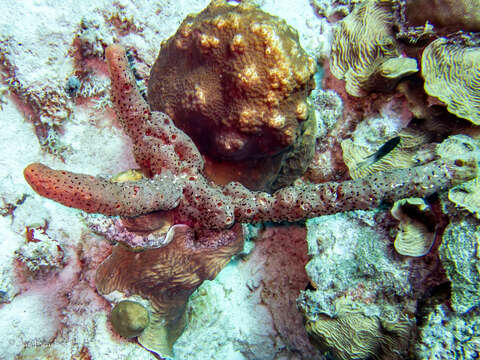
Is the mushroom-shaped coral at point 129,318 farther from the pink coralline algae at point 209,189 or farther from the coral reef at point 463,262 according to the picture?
the coral reef at point 463,262

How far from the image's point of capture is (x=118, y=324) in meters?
2.22

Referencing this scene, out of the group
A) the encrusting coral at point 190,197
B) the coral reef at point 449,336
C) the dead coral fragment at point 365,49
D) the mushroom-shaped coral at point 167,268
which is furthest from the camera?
the dead coral fragment at point 365,49

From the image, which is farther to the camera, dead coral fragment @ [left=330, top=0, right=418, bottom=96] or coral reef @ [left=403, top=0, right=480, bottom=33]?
dead coral fragment @ [left=330, top=0, right=418, bottom=96]

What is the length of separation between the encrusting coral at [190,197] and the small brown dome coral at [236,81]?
0.96 feet

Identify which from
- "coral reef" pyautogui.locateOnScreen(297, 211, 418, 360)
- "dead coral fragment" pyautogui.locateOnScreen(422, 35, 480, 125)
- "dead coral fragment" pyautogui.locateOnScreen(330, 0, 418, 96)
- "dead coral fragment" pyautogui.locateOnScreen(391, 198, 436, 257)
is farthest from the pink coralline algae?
"dead coral fragment" pyautogui.locateOnScreen(330, 0, 418, 96)

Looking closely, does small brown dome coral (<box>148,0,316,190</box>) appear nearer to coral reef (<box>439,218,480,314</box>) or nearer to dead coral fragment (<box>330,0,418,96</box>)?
dead coral fragment (<box>330,0,418,96</box>)

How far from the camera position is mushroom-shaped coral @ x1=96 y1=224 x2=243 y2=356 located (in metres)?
2.15

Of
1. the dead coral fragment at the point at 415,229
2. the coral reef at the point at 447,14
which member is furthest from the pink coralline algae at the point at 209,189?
the coral reef at the point at 447,14

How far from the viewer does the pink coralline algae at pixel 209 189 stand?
1906mm

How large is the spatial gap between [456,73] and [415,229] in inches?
57.7

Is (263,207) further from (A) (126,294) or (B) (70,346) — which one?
(B) (70,346)

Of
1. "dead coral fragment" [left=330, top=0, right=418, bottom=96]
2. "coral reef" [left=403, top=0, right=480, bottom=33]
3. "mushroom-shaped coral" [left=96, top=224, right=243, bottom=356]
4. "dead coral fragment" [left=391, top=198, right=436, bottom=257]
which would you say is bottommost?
"mushroom-shaped coral" [left=96, top=224, right=243, bottom=356]

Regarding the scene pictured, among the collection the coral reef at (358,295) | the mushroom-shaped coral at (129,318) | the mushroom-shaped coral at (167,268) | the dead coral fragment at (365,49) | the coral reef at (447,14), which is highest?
the coral reef at (447,14)

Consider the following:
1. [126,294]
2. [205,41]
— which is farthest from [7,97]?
[126,294]
